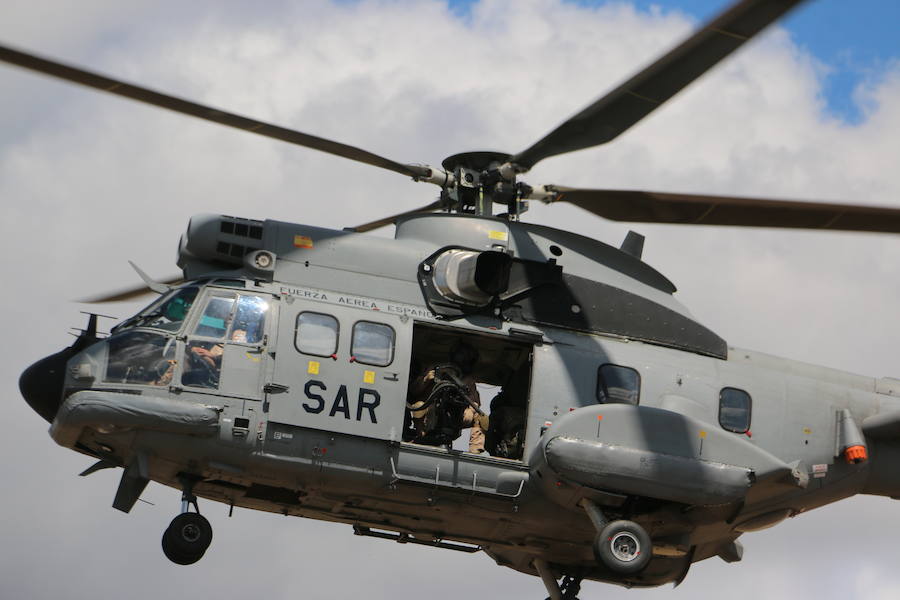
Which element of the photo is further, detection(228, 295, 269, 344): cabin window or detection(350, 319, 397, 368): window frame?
detection(350, 319, 397, 368): window frame

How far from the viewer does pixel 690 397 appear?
55.1ft

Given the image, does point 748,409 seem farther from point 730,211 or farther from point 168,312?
point 168,312

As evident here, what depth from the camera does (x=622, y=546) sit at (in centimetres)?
1574

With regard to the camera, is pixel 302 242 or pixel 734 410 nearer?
pixel 302 242

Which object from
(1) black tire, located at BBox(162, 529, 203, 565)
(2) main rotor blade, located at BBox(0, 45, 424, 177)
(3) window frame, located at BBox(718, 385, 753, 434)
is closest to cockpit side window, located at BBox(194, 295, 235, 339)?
(2) main rotor blade, located at BBox(0, 45, 424, 177)

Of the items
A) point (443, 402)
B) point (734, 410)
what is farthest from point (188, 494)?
point (734, 410)

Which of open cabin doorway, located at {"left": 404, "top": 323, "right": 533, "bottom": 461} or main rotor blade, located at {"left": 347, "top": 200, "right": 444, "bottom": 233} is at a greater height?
main rotor blade, located at {"left": 347, "top": 200, "right": 444, "bottom": 233}

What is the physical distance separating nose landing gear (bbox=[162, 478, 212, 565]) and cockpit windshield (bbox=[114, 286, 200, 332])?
6.22 feet

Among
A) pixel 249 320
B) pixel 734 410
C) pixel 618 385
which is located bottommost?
pixel 734 410

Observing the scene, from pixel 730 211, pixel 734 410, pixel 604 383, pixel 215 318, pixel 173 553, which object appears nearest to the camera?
pixel 173 553

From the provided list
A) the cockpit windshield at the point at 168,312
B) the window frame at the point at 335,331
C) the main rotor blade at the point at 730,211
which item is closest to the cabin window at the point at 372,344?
the window frame at the point at 335,331

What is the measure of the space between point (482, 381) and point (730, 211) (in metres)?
3.50

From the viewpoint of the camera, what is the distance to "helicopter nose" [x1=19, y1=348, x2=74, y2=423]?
15547mm

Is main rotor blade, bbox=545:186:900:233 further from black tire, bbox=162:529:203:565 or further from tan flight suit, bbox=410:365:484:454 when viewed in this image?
black tire, bbox=162:529:203:565
